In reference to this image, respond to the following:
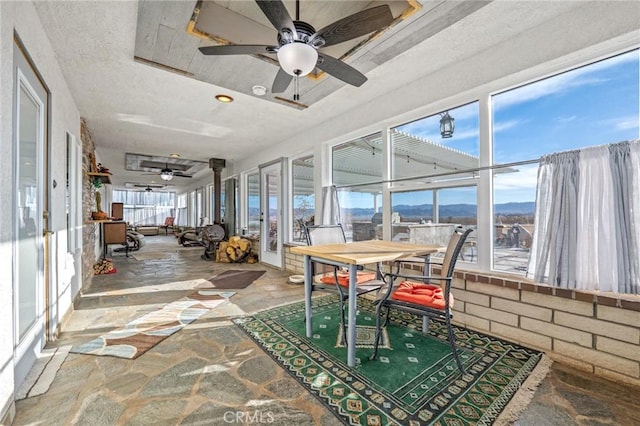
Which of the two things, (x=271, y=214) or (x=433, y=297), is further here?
(x=271, y=214)

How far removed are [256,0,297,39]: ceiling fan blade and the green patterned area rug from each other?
2097 millimetres

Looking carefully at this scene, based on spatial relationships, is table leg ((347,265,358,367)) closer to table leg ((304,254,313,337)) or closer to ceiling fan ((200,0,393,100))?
table leg ((304,254,313,337))

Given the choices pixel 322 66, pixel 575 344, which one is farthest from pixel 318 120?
pixel 575 344

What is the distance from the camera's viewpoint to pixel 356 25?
1574mm

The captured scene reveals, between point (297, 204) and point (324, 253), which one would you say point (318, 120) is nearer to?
point (297, 204)

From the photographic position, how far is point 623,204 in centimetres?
166

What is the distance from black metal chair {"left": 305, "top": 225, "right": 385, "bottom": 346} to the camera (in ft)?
6.99

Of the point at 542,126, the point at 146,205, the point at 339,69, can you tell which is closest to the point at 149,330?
the point at 339,69

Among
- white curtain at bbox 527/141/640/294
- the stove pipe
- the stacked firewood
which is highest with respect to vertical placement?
the stove pipe

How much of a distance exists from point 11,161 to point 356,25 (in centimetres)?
203

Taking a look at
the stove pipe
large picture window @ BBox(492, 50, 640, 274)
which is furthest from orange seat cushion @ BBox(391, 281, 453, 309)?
the stove pipe

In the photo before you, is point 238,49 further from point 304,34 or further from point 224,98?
point 224,98

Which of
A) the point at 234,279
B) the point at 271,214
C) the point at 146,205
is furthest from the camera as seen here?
the point at 146,205

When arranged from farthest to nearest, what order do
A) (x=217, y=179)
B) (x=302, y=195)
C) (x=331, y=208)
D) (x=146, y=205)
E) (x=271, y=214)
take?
(x=146, y=205), (x=217, y=179), (x=271, y=214), (x=302, y=195), (x=331, y=208)
